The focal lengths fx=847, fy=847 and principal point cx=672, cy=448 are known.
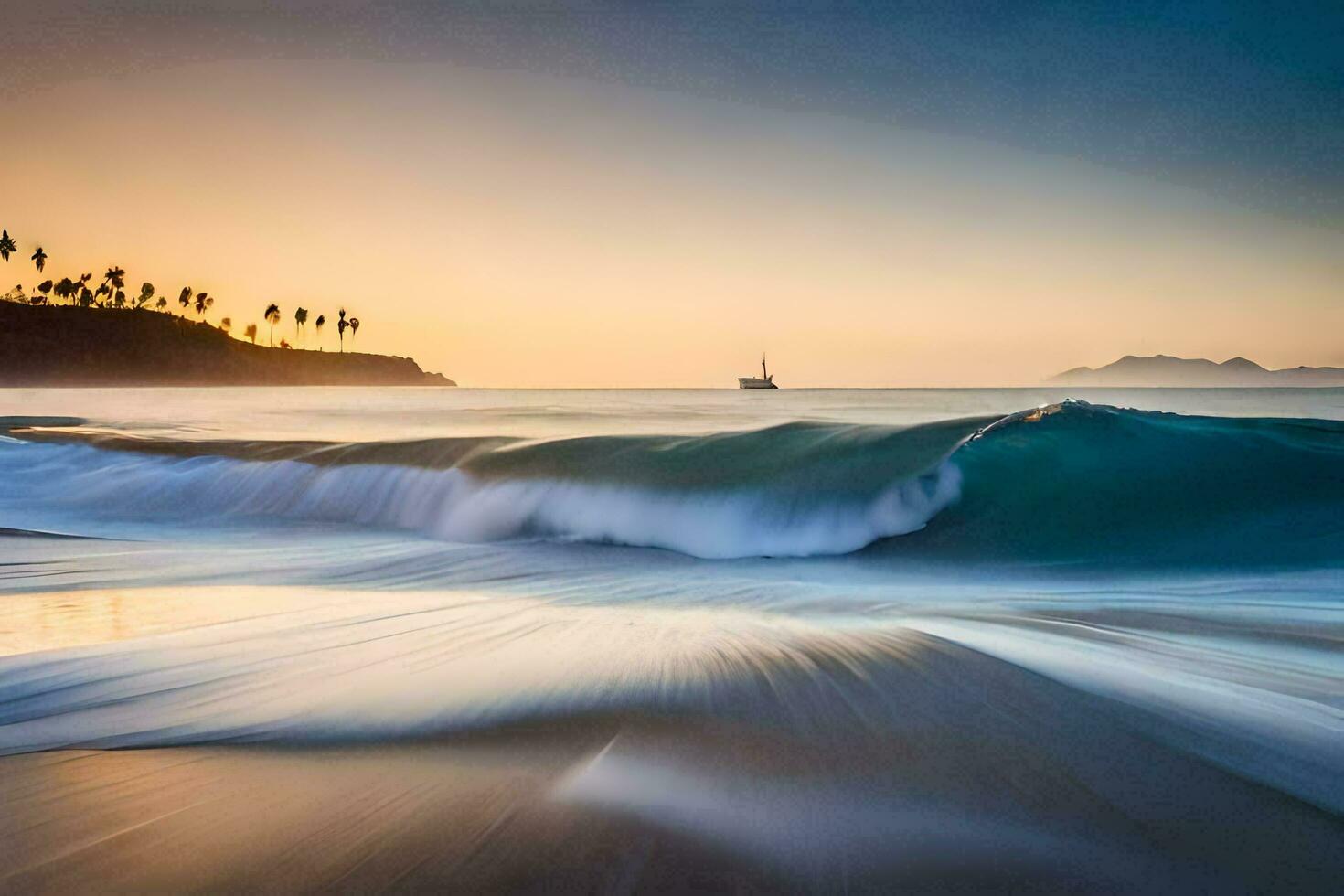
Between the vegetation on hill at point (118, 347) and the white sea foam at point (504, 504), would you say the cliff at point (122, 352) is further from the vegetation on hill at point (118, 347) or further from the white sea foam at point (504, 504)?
the white sea foam at point (504, 504)

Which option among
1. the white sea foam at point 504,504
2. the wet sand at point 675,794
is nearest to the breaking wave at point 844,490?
the white sea foam at point 504,504

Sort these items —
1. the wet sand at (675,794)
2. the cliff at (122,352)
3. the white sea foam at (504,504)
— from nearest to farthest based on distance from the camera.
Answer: the wet sand at (675,794) → the white sea foam at (504,504) → the cliff at (122,352)

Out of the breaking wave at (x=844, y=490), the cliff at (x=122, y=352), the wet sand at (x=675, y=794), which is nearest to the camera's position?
the wet sand at (x=675, y=794)

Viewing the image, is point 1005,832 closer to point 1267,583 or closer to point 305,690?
point 305,690

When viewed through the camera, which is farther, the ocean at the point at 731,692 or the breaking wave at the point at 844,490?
the breaking wave at the point at 844,490

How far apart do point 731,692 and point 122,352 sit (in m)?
138

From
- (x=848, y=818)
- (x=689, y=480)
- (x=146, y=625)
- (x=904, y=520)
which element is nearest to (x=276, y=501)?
(x=689, y=480)

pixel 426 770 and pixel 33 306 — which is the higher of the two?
pixel 33 306

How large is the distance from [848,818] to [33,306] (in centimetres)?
14597

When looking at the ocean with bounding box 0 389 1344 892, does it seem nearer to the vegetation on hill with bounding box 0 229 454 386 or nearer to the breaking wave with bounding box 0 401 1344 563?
the breaking wave with bounding box 0 401 1344 563

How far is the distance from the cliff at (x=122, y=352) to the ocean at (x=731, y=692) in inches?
4747

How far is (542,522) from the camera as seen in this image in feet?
26.4

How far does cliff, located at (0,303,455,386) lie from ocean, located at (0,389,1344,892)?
396ft

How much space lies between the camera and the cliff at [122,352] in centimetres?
10994
